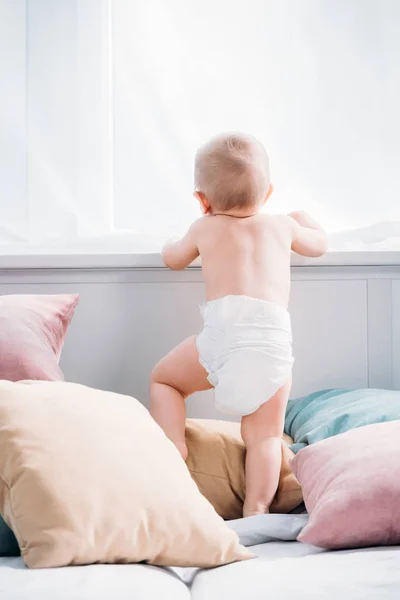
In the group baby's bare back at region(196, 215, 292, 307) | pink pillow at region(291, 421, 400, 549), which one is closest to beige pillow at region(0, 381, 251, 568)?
pink pillow at region(291, 421, 400, 549)

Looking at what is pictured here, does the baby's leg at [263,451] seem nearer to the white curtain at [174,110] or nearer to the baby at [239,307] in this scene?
the baby at [239,307]

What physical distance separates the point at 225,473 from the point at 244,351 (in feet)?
0.81

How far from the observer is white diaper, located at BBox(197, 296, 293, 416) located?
1.50 metres

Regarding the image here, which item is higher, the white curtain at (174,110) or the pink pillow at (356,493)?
the white curtain at (174,110)

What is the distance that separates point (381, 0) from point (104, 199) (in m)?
0.93

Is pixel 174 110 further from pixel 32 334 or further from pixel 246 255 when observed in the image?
pixel 32 334

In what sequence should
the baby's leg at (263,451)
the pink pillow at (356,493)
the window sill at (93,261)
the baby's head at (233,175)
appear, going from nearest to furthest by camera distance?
the pink pillow at (356,493)
the baby's leg at (263,451)
the baby's head at (233,175)
the window sill at (93,261)

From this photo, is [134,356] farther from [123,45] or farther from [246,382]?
[123,45]

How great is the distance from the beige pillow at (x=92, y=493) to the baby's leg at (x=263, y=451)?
1.20 feet

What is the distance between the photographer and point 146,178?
197 cm

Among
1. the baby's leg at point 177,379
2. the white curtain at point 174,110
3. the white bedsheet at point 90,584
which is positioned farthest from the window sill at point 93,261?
the white bedsheet at point 90,584

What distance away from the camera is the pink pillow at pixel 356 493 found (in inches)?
41.0

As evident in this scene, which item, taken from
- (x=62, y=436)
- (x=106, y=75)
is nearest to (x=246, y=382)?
(x=62, y=436)

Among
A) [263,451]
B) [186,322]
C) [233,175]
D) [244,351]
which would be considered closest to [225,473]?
[263,451]
